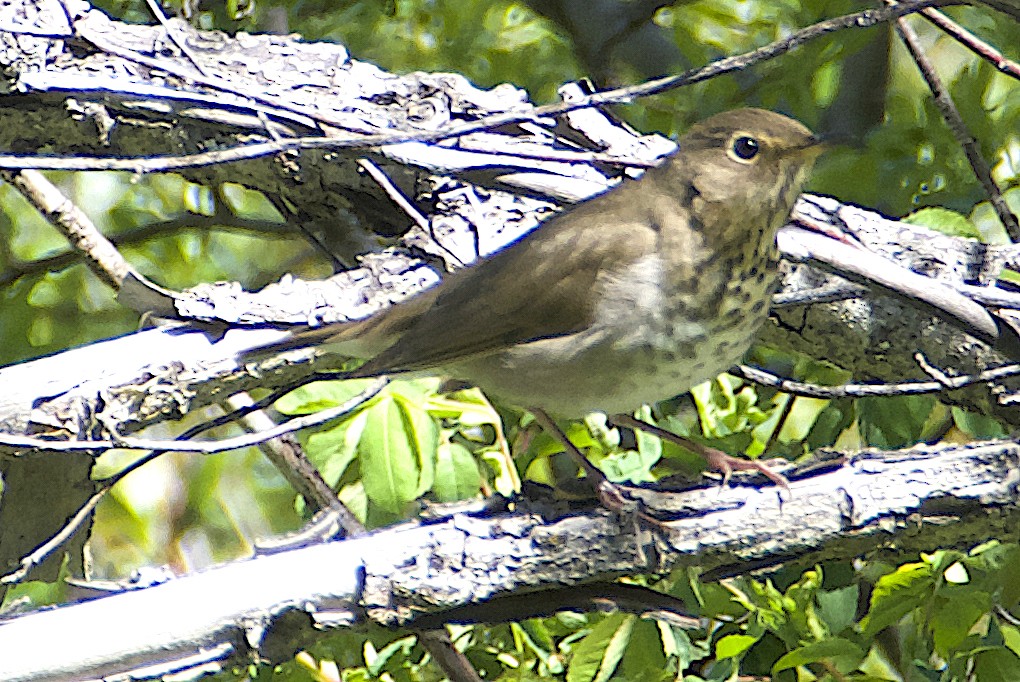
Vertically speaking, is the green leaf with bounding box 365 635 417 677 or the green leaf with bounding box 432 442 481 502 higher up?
the green leaf with bounding box 432 442 481 502

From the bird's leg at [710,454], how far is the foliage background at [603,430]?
0.16ft

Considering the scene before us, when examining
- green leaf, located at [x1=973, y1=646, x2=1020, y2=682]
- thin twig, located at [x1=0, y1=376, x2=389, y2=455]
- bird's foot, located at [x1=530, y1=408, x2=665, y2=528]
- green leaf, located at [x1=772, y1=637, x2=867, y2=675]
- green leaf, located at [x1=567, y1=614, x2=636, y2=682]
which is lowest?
green leaf, located at [x1=973, y1=646, x2=1020, y2=682]

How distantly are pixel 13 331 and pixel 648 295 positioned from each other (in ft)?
5.74

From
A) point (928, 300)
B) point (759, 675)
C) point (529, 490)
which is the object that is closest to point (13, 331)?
point (529, 490)

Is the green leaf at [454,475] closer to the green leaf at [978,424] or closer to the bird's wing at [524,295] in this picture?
the bird's wing at [524,295]

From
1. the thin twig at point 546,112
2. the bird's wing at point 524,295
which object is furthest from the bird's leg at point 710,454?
the thin twig at point 546,112

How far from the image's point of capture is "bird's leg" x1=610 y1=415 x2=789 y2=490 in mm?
2289

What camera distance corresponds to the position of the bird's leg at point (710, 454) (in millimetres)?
2289

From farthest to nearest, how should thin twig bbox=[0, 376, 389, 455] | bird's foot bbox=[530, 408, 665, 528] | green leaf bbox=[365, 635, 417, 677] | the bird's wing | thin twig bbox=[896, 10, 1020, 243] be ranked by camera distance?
thin twig bbox=[896, 10, 1020, 243] < green leaf bbox=[365, 635, 417, 677] < the bird's wing < bird's foot bbox=[530, 408, 665, 528] < thin twig bbox=[0, 376, 389, 455]

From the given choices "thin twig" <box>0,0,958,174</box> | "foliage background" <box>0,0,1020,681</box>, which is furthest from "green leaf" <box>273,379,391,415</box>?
"thin twig" <box>0,0,958,174</box>

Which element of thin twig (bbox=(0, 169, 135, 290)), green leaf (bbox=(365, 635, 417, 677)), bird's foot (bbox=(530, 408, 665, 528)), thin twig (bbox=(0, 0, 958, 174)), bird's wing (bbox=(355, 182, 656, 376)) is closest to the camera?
thin twig (bbox=(0, 0, 958, 174))

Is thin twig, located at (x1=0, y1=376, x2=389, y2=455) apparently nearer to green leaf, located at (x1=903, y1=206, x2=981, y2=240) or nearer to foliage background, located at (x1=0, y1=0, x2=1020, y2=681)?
foliage background, located at (x1=0, y1=0, x2=1020, y2=681)

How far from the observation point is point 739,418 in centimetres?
284

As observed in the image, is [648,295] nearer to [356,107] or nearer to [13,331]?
[356,107]
